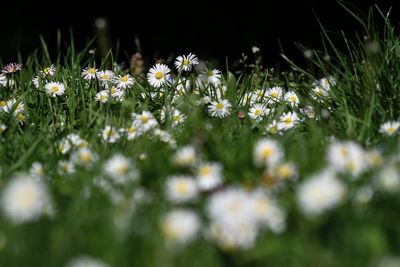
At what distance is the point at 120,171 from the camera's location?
1936mm

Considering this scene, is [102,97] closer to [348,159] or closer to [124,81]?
[124,81]

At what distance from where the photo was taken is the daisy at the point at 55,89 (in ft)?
10.5

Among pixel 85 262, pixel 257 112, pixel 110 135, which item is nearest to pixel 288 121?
pixel 257 112

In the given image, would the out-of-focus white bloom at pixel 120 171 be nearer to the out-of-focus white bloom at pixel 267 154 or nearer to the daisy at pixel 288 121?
the out-of-focus white bloom at pixel 267 154

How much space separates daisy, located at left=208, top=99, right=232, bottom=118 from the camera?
9.52 ft

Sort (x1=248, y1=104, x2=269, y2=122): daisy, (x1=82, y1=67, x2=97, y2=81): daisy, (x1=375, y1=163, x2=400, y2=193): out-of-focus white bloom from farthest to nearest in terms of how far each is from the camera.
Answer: (x1=82, y1=67, x2=97, y2=81): daisy < (x1=248, y1=104, x2=269, y2=122): daisy < (x1=375, y1=163, x2=400, y2=193): out-of-focus white bloom

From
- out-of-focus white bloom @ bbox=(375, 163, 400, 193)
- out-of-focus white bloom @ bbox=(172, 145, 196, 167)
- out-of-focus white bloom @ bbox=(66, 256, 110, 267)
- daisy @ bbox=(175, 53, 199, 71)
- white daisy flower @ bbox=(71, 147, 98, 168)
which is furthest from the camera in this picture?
daisy @ bbox=(175, 53, 199, 71)

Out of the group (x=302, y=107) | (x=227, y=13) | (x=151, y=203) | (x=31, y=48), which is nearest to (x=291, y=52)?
(x=227, y=13)

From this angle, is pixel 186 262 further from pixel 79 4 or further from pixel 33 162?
pixel 79 4

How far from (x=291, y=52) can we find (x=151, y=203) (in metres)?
4.90

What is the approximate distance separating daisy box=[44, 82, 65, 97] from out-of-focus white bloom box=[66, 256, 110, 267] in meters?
1.75

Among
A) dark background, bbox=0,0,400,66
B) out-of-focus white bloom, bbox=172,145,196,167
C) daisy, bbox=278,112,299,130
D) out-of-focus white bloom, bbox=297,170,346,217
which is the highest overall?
dark background, bbox=0,0,400,66

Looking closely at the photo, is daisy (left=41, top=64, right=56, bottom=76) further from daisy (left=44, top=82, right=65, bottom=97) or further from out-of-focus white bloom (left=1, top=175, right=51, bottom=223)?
out-of-focus white bloom (left=1, top=175, right=51, bottom=223)

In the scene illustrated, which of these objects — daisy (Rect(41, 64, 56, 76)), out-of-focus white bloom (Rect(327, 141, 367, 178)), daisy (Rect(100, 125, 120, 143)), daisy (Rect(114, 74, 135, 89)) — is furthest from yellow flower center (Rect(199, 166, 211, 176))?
daisy (Rect(41, 64, 56, 76))
